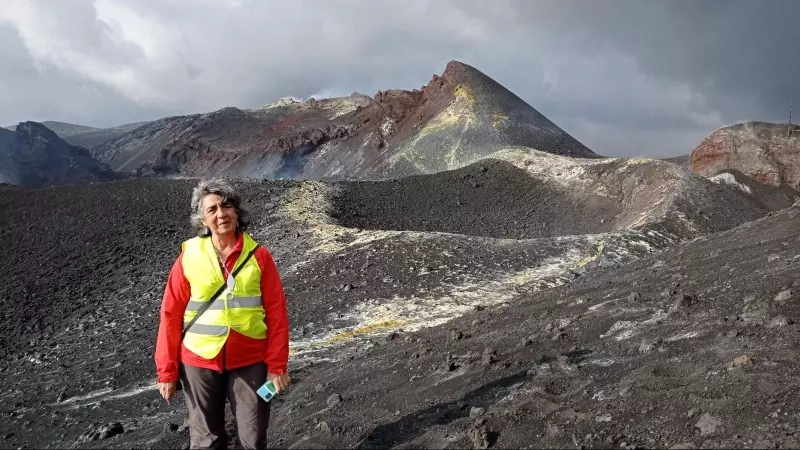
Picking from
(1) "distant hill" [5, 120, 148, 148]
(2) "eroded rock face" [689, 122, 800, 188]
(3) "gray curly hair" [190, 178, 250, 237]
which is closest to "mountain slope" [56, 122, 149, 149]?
(1) "distant hill" [5, 120, 148, 148]

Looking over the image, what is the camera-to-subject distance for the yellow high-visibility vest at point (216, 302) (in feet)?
12.7

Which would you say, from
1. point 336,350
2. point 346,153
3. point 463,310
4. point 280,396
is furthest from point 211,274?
point 346,153

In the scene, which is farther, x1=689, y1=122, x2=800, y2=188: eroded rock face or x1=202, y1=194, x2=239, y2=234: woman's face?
x1=689, y1=122, x2=800, y2=188: eroded rock face

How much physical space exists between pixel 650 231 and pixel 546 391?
39.9ft

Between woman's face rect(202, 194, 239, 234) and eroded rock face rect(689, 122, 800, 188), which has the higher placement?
eroded rock face rect(689, 122, 800, 188)

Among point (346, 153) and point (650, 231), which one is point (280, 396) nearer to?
point (650, 231)

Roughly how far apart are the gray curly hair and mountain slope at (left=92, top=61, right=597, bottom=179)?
92.4ft

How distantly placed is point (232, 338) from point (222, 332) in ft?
0.24

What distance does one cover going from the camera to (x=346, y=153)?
4494 cm

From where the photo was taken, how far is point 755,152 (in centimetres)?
2933

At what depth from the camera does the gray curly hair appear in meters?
4.08

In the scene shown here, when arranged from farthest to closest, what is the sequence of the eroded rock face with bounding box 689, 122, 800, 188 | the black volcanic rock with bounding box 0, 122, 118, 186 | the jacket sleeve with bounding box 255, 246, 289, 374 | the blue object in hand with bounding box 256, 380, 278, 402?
the black volcanic rock with bounding box 0, 122, 118, 186 < the eroded rock face with bounding box 689, 122, 800, 188 < the jacket sleeve with bounding box 255, 246, 289, 374 < the blue object in hand with bounding box 256, 380, 278, 402

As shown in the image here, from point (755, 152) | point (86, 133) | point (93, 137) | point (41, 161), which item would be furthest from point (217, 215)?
point (86, 133)

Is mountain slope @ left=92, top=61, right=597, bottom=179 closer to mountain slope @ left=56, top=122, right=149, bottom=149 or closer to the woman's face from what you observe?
mountain slope @ left=56, top=122, right=149, bottom=149
